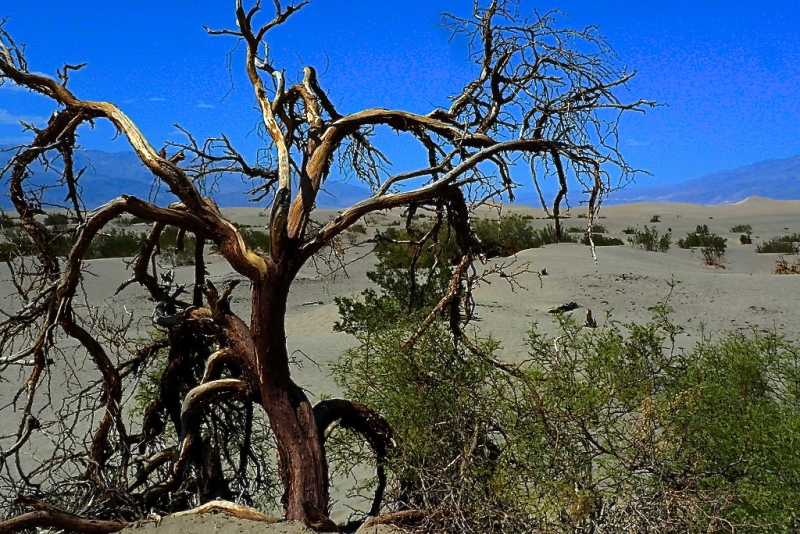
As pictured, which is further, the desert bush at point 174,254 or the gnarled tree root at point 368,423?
the desert bush at point 174,254

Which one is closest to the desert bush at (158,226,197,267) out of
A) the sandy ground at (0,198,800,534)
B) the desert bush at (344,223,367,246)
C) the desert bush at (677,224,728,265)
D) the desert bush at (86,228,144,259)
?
the sandy ground at (0,198,800,534)

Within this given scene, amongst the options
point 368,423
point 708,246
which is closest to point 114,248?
point 708,246

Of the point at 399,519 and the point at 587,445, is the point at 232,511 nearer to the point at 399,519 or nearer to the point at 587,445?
the point at 399,519

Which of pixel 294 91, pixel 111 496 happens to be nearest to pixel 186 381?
pixel 111 496

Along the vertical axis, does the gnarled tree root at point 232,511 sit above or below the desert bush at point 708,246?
below

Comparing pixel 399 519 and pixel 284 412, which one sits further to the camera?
pixel 284 412

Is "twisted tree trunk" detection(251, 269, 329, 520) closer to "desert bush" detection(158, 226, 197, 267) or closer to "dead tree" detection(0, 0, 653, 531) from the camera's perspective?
"dead tree" detection(0, 0, 653, 531)

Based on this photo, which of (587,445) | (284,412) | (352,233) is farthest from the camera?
(352,233)

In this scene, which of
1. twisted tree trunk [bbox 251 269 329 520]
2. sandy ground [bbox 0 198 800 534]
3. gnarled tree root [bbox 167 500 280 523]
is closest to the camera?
gnarled tree root [bbox 167 500 280 523]

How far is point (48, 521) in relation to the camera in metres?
3.68

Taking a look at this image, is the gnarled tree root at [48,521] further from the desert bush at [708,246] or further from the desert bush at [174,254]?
the desert bush at [708,246]

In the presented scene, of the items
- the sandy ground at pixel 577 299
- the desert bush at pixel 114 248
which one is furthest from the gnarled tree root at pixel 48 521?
the desert bush at pixel 114 248

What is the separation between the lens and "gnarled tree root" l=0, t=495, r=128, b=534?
362cm

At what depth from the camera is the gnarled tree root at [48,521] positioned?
3619 millimetres
